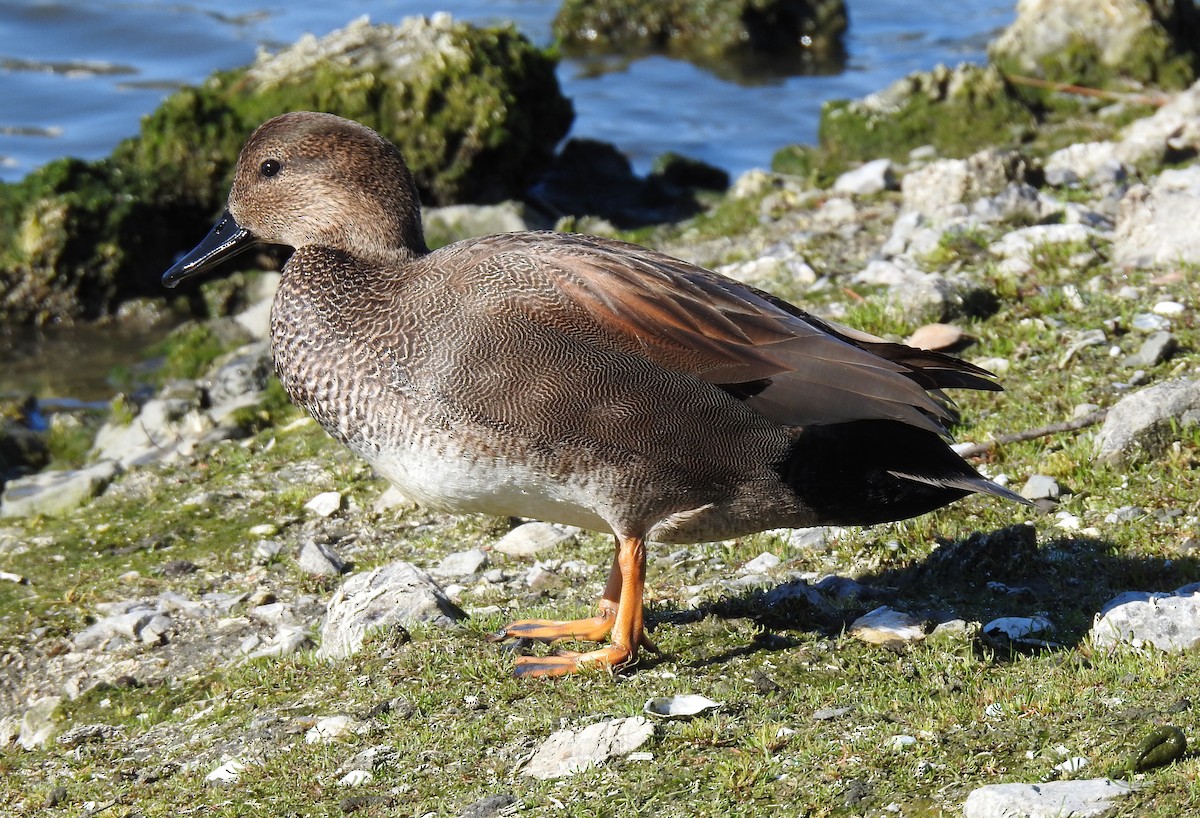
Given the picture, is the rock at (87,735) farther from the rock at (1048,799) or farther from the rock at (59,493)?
the rock at (1048,799)

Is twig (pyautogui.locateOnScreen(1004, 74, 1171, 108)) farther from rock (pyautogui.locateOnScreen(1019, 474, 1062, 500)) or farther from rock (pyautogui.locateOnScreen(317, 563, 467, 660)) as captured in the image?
rock (pyautogui.locateOnScreen(317, 563, 467, 660))

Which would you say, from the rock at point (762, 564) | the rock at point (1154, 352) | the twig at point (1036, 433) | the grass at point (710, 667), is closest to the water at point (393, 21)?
the rock at point (1154, 352)

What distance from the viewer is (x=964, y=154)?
8.91 meters

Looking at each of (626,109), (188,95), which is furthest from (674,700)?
(626,109)

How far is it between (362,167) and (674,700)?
74.3 inches

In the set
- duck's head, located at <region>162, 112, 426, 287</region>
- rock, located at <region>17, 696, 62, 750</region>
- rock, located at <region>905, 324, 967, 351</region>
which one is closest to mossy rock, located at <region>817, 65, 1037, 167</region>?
rock, located at <region>905, 324, 967, 351</region>

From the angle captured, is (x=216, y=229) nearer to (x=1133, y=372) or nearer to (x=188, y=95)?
(x=1133, y=372)

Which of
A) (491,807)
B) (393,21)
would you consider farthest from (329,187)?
(393,21)

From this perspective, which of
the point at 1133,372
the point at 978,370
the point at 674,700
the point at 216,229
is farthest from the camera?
the point at 1133,372

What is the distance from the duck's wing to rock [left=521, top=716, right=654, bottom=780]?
90cm

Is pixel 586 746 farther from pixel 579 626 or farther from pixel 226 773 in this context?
pixel 226 773

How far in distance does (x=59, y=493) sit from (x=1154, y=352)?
4487mm

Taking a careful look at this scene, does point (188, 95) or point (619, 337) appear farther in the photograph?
point (188, 95)

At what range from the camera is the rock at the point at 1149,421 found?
464 centimetres
